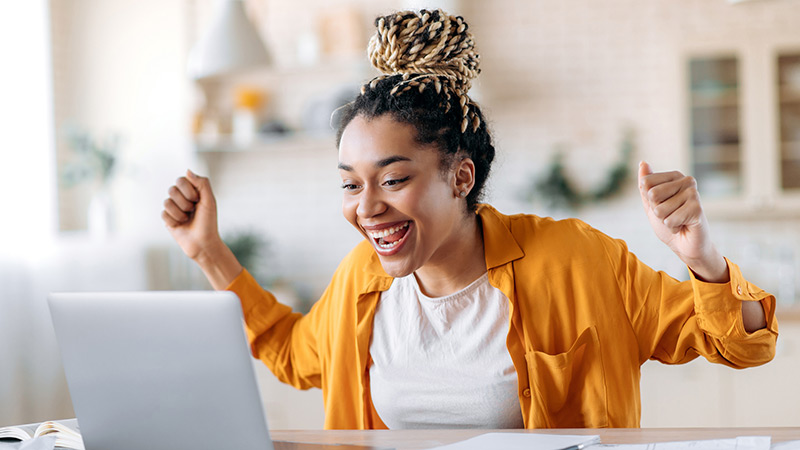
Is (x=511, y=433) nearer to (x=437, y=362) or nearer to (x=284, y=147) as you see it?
(x=437, y=362)

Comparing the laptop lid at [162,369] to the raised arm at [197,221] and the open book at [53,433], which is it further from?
the raised arm at [197,221]

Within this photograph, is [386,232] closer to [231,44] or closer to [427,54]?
[427,54]

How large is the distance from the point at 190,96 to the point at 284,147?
0.56 meters

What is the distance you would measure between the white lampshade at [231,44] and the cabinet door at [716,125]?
2.15 metres

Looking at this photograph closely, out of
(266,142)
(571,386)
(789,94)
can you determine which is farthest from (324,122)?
(571,386)

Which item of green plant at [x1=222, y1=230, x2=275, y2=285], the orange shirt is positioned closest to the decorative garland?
green plant at [x1=222, y1=230, x2=275, y2=285]

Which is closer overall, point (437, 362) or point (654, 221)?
point (654, 221)

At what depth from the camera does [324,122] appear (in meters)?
4.21

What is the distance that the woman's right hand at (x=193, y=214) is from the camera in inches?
65.9

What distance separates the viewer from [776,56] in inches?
153

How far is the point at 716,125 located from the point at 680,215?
2.91m

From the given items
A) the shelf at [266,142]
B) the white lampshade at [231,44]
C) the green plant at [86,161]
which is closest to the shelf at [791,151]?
the shelf at [266,142]

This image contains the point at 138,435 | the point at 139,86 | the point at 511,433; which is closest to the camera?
the point at 138,435

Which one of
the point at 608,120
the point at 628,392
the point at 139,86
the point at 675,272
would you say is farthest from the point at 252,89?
the point at 628,392
